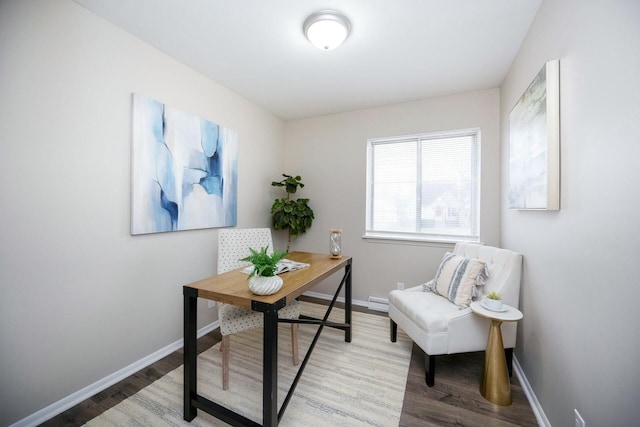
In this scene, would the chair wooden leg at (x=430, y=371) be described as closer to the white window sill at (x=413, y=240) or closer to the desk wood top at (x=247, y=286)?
the desk wood top at (x=247, y=286)

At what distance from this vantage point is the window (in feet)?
9.61

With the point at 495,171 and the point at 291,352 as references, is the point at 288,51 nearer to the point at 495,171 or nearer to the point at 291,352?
the point at 495,171

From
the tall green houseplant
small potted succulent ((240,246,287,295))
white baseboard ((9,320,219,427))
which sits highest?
the tall green houseplant

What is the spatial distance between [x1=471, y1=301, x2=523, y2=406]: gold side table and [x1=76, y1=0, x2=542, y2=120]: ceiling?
6.52 feet

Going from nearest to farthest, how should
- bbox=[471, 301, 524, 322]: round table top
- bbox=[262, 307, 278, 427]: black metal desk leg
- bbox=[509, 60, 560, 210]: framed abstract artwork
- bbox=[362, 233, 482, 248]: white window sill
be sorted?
1. bbox=[262, 307, 278, 427]: black metal desk leg
2. bbox=[509, 60, 560, 210]: framed abstract artwork
3. bbox=[471, 301, 524, 322]: round table top
4. bbox=[362, 233, 482, 248]: white window sill

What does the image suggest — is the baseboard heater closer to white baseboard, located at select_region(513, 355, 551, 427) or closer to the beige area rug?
the beige area rug

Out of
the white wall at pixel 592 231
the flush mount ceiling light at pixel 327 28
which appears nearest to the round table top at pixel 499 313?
the white wall at pixel 592 231

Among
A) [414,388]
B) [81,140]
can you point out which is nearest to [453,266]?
[414,388]

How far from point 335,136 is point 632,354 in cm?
319

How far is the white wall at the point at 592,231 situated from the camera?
34.2 inches

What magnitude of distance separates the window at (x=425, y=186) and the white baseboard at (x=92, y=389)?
246cm

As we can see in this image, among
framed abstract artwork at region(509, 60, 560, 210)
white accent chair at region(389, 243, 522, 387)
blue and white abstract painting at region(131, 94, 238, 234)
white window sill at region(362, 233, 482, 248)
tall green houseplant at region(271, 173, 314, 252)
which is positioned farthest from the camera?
tall green houseplant at region(271, 173, 314, 252)

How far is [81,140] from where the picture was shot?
1.66 metres

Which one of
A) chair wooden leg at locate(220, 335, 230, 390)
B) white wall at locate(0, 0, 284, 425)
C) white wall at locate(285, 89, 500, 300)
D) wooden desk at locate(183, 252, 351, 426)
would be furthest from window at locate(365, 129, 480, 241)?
white wall at locate(0, 0, 284, 425)
